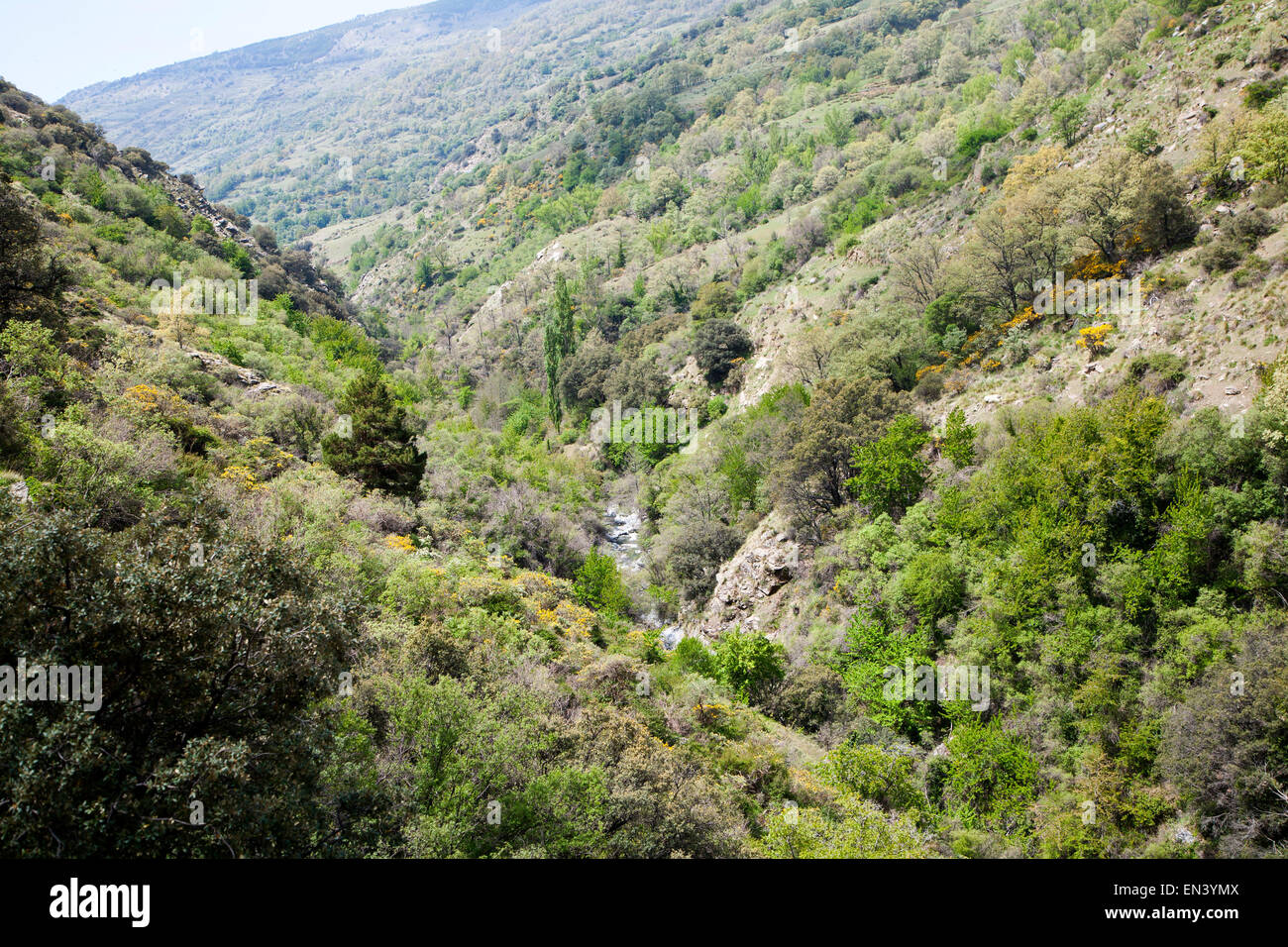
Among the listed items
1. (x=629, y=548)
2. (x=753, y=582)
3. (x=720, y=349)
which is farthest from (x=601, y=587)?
(x=720, y=349)

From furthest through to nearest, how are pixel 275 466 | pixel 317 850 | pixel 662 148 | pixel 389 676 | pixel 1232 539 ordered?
pixel 662 148 < pixel 275 466 < pixel 1232 539 < pixel 389 676 < pixel 317 850

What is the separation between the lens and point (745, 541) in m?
47.3

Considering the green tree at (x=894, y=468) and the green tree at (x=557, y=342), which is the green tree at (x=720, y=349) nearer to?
the green tree at (x=557, y=342)

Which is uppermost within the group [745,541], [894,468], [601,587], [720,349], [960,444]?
[720,349]

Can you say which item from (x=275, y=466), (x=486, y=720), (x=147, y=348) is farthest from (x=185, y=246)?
(x=486, y=720)

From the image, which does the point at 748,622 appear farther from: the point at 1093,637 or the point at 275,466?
the point at 275,466

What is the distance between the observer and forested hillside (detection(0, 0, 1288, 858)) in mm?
10133

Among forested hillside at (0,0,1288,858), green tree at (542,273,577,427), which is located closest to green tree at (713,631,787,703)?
forested hillside at (0,0,1288,858)

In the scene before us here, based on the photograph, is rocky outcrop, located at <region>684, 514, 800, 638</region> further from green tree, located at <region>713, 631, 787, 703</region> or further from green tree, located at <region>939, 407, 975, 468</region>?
green tree, located at <region>939, 407, 975, 468</region>

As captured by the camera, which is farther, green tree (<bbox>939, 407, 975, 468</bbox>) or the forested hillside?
green tree (<bbox>939, 407, 975, 468</bbox>)

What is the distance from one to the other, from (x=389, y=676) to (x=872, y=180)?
86.0 metres

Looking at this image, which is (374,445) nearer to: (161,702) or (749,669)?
(749,669)

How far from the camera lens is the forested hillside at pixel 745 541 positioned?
33.2 ft
